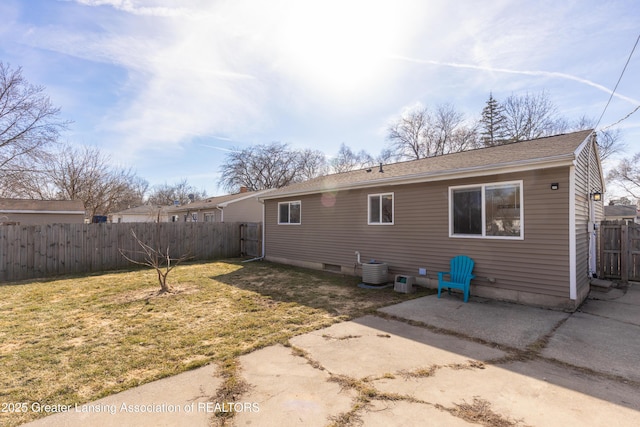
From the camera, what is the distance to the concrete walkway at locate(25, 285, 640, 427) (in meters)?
2.37

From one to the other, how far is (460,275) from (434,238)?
99 cm

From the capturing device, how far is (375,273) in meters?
7.39

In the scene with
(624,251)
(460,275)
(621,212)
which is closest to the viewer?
(460,275)

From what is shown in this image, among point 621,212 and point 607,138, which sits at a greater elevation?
point 607,138

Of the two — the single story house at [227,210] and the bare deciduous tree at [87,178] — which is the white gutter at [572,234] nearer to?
the single story house at [227,210]

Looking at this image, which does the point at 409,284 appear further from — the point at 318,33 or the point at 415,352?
the point at 318,33

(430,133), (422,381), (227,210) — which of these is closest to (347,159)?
(430,133)

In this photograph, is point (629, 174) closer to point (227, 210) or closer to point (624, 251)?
point (624, 251)

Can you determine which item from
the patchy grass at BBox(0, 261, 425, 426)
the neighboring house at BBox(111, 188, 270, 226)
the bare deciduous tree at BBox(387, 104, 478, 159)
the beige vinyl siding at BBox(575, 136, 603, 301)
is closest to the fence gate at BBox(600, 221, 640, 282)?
the beige vinyl siding at BBox(575, 136, 603, 301)

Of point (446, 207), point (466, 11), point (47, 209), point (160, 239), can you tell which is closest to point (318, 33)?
point (466, 11)

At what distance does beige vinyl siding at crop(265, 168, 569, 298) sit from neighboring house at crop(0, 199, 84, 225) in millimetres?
12487

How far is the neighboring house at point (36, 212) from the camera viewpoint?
48.2ft

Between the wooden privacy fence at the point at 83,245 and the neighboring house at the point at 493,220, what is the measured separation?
5372mm

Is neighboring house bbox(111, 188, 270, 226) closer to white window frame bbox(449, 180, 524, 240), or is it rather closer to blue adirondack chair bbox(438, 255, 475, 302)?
white window frame bbox(449, 180, 524, 240)
